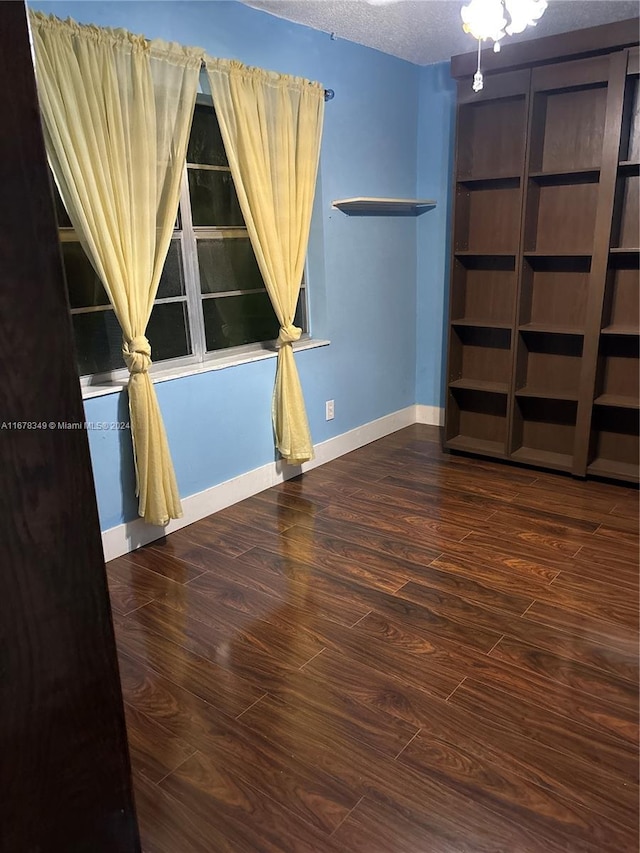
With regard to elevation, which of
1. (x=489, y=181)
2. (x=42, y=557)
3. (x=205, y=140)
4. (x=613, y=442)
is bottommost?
(x=613, y=442)

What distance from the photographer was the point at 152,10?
2.51m

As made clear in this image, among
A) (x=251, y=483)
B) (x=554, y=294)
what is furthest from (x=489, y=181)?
(x=251, y=483)

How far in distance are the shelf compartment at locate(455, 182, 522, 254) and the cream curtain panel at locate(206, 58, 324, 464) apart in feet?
3.21

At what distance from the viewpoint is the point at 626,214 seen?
3203 mm

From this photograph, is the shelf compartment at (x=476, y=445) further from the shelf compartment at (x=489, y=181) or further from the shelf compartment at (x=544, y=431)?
the shelf compartment at (x=489, y=181)

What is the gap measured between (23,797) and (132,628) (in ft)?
4.46

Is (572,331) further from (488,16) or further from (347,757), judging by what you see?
(347,757)

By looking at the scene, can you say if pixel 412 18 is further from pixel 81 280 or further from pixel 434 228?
pixel 81 280

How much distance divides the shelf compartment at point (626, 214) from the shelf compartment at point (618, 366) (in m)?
0.51

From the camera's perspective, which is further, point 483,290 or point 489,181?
point 483,290

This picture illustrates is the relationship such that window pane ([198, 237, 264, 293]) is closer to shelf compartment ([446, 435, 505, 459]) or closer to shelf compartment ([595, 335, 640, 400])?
shelf compartment ([446, 435, 505, 459])

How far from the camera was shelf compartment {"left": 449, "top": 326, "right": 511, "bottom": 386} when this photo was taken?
3832 mm

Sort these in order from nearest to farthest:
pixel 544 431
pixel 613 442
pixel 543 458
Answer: pixel 613 442 < pixel 543 458 < pixel 544 431

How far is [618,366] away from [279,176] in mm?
2112
